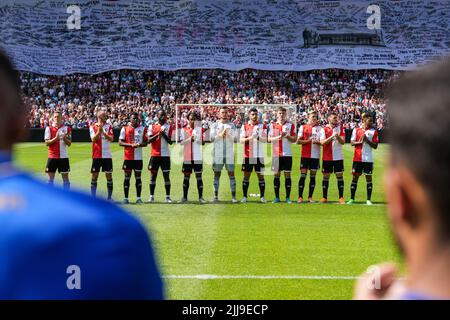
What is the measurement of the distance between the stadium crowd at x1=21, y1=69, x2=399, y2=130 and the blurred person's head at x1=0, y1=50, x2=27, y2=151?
4472 cm

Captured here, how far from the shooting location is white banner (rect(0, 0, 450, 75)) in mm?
49625

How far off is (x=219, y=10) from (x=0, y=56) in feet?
167

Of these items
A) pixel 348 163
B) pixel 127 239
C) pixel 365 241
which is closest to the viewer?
pixel 127 239

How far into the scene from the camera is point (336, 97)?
49281 millimetres

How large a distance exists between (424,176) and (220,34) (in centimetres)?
5028

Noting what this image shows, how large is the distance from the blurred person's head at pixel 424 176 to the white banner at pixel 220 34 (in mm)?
48044

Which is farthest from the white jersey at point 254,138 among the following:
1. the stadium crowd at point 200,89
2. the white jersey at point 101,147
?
the stadium crowd at point 200,89

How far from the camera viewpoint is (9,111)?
1.66 m

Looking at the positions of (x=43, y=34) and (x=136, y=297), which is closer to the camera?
(x=136, y=297)

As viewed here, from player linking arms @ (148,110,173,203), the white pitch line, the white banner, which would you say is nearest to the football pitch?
the white pitch line

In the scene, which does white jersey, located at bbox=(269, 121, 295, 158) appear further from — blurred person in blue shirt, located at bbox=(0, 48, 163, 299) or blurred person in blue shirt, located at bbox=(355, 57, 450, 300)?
blurred person in blue shirt, located at bbox=(355, 57, 450, 300)

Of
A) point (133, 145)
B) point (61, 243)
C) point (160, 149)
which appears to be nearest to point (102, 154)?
point (133, 145)
